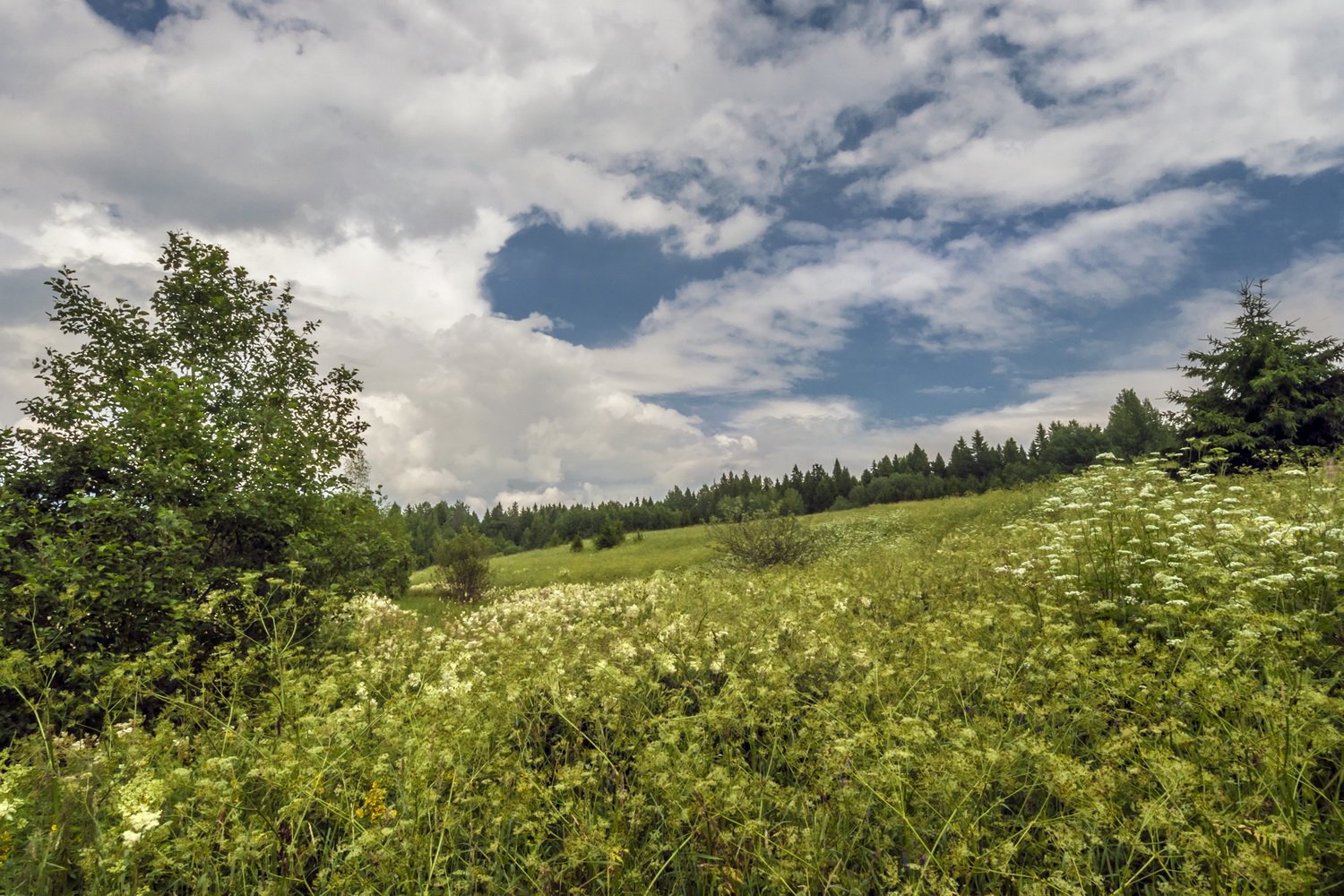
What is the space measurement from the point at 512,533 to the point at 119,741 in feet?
350

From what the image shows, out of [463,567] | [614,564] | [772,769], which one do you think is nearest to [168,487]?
[772,769]

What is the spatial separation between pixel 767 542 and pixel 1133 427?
70776mm

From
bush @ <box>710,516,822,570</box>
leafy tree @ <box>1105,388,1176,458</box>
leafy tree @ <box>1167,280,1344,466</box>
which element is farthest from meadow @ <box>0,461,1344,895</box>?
leafy tree @ <box>1105,388,1176,458</box>

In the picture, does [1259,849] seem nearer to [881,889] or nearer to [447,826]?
[881,889]

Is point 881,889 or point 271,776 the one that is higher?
point 271,776

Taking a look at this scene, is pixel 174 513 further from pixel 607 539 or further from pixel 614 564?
pixel 607 539

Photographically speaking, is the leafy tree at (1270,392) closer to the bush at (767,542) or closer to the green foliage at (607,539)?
the bush at (767,542)

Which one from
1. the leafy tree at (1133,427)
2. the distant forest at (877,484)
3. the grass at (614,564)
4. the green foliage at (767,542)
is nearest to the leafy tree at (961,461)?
the distant forest at (877,484)

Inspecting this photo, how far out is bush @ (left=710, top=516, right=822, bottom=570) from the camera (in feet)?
60.8

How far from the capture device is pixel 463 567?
20359mm

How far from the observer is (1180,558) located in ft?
18.0

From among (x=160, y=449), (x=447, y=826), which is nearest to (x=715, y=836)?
(x=447, y=826)

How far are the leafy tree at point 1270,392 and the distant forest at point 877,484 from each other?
3133cm

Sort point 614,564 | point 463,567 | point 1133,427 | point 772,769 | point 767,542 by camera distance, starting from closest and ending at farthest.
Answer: point 772,769
point 767,542
point 463,567
point 614,564
point 1133,427
